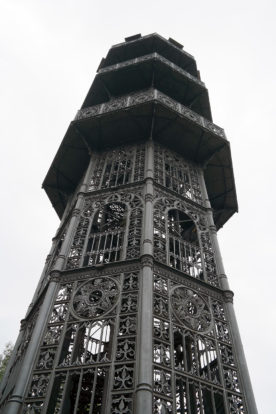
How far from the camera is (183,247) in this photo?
1316cm

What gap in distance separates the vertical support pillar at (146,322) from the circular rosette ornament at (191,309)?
845 millimetres

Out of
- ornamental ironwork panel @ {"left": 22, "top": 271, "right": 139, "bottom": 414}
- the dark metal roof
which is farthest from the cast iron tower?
the dark metal roof

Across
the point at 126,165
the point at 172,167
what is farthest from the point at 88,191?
the point at 172,167

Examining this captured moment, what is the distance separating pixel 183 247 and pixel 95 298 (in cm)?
362

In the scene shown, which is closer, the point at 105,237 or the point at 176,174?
the point at 105,237

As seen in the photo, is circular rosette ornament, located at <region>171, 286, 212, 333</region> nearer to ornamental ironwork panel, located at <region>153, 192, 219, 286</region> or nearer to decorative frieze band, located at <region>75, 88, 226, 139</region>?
ornamental ironwork panel, located at <region>153, 192, 219, 286</region>

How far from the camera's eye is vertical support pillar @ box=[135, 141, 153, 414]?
7.77 m

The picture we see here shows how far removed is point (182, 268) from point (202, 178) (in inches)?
230

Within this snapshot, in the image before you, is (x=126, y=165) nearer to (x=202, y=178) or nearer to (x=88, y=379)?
(x=202, y=178)

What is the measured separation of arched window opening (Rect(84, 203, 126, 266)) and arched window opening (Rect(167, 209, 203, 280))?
1.58 m

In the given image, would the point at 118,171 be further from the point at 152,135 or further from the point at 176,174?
the point at 152,135

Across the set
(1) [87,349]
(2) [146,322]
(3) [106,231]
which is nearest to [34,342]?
(1) [87,349]

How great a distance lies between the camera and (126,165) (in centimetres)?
1636

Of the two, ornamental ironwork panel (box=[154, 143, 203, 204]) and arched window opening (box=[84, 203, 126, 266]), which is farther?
ornamental ironwork panel (box=[154, 143, 203, 204])
